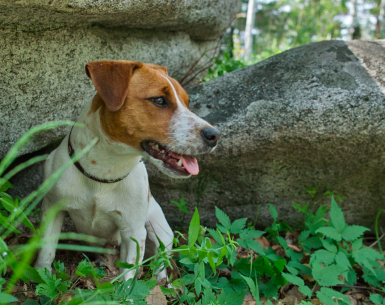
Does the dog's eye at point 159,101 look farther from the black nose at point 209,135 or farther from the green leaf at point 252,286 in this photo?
the green leaf at point 252,286

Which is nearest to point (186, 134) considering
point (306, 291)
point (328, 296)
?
point (306, 291)

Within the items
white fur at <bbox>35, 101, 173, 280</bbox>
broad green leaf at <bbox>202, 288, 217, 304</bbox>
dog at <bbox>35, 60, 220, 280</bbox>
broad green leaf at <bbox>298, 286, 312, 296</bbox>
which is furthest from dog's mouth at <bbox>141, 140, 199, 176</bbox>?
broad green leaf at <bbox>298, 286, 312, 296</bbox>

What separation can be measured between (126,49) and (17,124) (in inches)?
50.9

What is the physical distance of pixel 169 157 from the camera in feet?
7.61

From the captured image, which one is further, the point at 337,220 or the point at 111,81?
the point at 337,220

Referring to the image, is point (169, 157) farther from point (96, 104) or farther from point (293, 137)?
point (293, 137)

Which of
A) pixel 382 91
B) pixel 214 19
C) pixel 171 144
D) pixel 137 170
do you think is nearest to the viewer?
pixel 171 144

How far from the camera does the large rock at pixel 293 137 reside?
3051 mm

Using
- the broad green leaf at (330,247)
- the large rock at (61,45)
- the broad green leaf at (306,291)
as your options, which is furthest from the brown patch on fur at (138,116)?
the broad green leaf at (330,247)

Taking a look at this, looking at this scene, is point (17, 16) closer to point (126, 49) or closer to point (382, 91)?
point (126, 49)

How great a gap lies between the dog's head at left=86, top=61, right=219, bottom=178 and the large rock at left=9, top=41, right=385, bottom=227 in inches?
36.5

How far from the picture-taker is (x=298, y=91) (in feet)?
10.3

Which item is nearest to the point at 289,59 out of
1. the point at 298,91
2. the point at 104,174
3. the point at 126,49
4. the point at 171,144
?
the point at 298,91

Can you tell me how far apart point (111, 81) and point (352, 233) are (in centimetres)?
226
